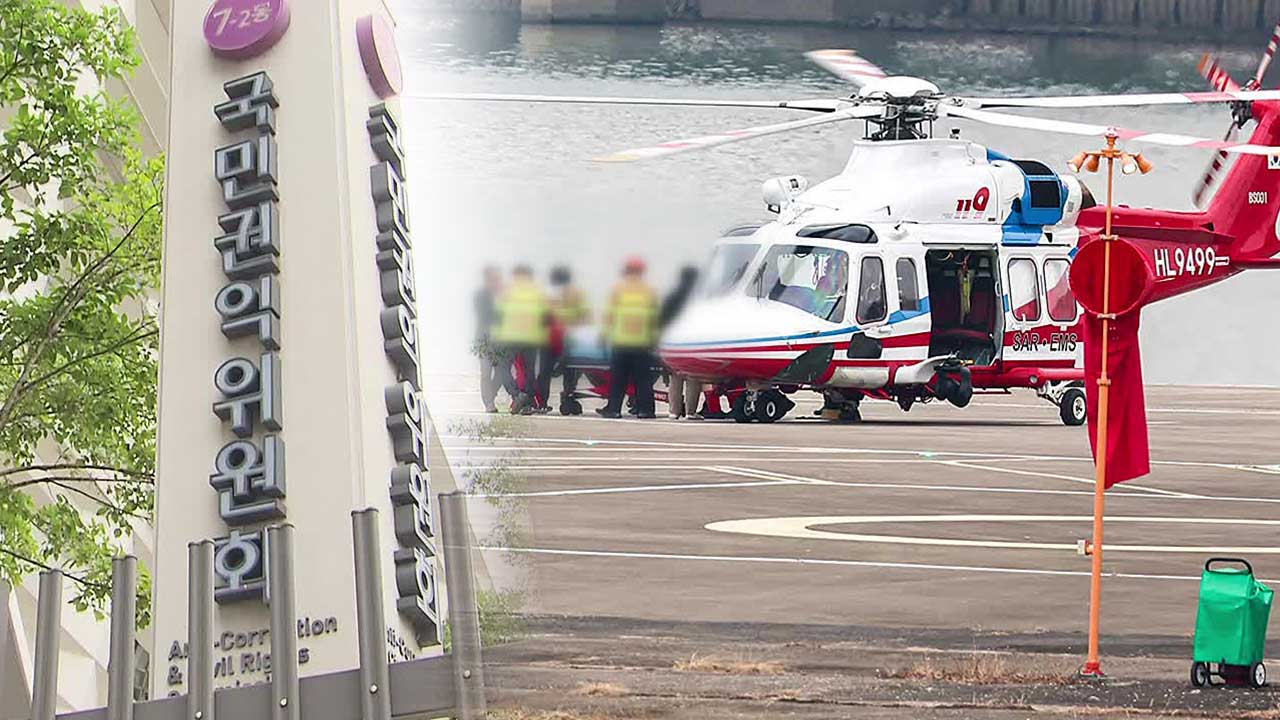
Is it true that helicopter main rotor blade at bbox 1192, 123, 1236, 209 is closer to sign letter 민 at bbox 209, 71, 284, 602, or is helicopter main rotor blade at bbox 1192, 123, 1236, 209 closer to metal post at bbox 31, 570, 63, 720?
sign letter 민 at bbox 209, 71, 284, 602

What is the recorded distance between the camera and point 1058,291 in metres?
21.3

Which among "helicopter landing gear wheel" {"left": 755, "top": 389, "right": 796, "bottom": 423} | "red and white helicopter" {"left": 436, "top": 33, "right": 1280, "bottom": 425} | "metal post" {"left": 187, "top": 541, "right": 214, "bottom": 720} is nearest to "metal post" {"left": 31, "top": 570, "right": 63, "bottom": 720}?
"metal post" {"left": 187, "top": 541, "right": 214, "bottom": 720}

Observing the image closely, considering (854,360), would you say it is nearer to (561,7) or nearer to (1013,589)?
(1013,589)

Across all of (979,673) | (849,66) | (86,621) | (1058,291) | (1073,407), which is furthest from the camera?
(1073,407)

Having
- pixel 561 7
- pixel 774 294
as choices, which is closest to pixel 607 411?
pixel 774 294

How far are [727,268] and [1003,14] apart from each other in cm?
3411

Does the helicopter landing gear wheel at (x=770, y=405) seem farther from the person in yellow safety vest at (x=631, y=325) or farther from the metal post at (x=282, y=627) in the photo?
the metal post at (x=282, y=627)

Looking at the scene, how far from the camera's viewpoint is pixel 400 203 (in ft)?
30.3

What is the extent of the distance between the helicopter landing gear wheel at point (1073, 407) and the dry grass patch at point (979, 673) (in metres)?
13.7

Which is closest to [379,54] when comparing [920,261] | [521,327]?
[521,327]

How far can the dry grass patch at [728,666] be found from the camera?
352 inches

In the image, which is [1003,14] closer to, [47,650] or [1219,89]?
[1219,89]

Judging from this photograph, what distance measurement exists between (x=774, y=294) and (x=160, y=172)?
8066 millimetres

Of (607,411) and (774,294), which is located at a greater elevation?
(774,294)
